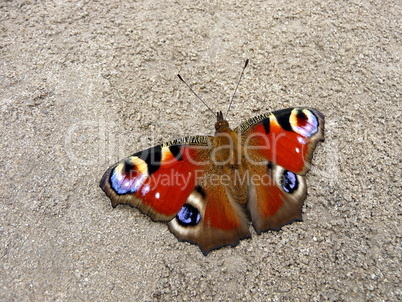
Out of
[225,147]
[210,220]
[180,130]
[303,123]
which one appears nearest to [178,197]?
[210,220]

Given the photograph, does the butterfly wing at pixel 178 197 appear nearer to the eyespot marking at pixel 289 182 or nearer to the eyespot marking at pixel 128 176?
the eyespot marking at pixel 128 176

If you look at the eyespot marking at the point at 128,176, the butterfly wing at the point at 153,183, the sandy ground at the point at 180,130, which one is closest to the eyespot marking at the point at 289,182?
the sandy ground at the point at 180,130

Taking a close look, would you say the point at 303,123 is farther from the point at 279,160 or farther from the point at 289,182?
the point at 289,182

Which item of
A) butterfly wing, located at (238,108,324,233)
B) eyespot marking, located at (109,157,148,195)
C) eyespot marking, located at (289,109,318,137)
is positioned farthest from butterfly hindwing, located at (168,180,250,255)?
eyespot marking, located at (289,109,318,137)

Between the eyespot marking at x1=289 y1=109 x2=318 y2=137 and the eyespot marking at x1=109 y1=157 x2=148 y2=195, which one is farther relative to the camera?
the eyespot marking at x1=289 y1=109 x2=318 y2=137

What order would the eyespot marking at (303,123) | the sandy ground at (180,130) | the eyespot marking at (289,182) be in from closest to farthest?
1. the sandy ground at (180,130)
2. the eyespot marking at (289,182)
3. the eyespot marking at (303,123)

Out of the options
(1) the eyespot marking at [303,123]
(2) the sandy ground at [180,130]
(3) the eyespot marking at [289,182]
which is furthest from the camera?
(1) the eyespot marking at [303,123]

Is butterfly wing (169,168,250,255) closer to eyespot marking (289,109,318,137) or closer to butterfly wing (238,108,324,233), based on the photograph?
butterfly wing (238,108,324,233)
